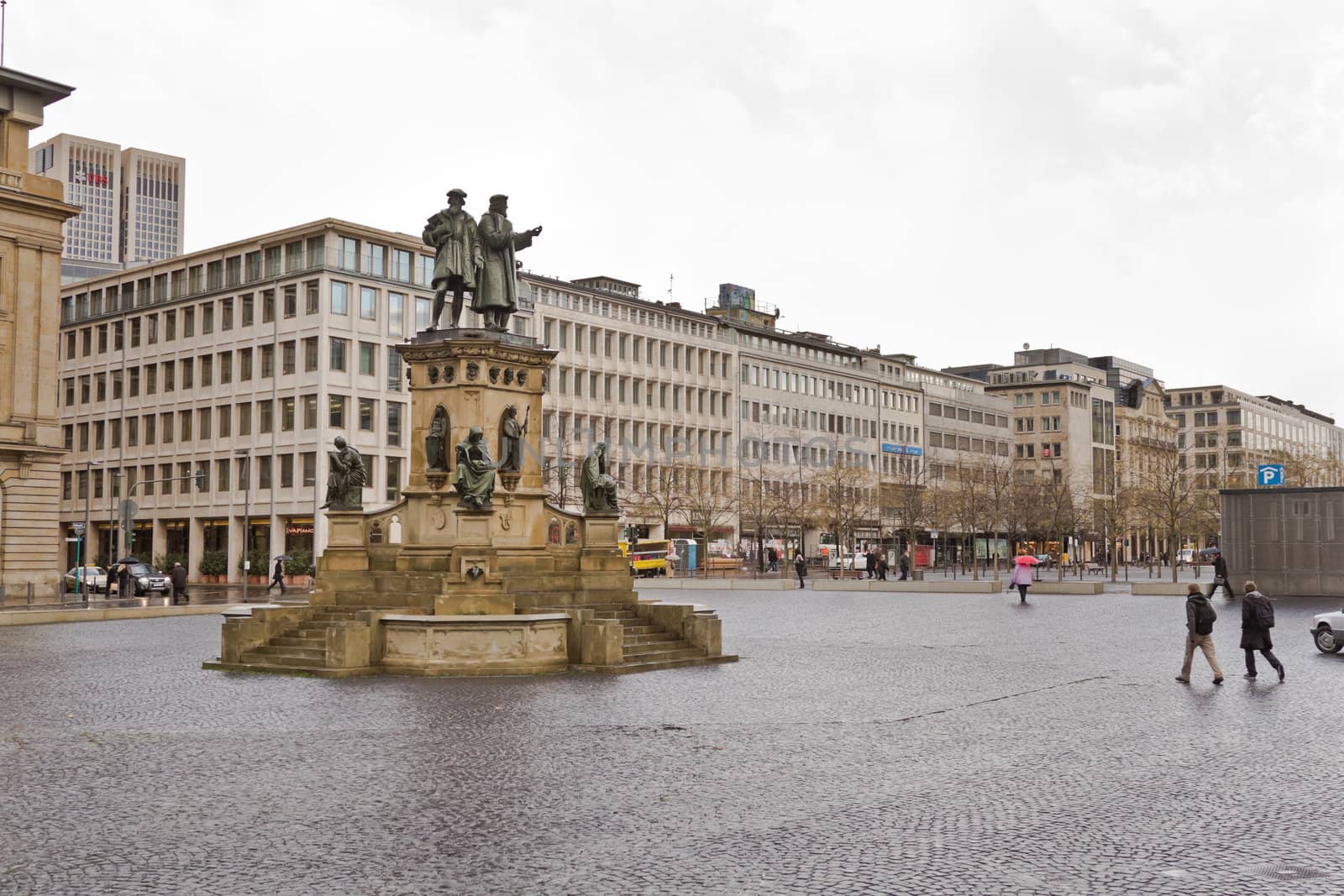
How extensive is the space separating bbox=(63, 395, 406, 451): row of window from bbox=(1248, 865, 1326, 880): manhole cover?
74.8 m

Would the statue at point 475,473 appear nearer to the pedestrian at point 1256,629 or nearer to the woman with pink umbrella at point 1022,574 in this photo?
the pedestrian at point 1256,629

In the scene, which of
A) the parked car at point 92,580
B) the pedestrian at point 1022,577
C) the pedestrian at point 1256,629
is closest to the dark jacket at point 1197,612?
the pedestrian at point 1256,629

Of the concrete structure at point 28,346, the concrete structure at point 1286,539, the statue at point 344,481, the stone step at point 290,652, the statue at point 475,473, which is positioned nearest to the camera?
the stone step at point 290,652

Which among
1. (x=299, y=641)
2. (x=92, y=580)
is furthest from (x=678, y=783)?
(x=92, y=580)

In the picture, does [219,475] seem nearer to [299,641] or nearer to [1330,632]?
[299,641]

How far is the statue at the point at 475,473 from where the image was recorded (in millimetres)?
22609

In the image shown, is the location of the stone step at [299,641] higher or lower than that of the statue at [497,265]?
lower

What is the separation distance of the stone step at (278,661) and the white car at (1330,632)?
1696 cm

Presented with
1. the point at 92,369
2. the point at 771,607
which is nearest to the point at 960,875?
the point at 771,607

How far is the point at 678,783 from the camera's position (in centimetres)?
1167

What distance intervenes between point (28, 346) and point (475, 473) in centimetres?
4727

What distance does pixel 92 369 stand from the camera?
93938mm

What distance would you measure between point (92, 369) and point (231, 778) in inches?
3503

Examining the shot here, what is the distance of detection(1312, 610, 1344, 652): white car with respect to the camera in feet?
83.4
